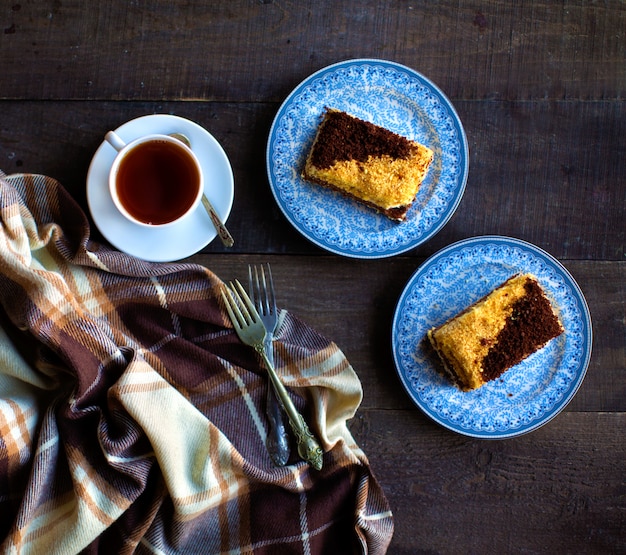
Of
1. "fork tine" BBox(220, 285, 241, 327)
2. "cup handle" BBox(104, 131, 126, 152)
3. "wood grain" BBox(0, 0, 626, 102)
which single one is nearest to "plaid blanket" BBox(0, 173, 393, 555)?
"fork tine" BBox(220, 285, 241, 327)

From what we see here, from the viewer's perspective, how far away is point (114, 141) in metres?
1.37

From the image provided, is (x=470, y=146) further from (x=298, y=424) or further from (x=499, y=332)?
(x=298, y=424)

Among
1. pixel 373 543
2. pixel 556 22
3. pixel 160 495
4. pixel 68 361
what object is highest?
pixel 556 22

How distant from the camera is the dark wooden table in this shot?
60.8 inches

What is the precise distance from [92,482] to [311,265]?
0.68 m

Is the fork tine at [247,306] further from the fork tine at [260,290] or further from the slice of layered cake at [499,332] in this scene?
the slice of layered cake at [499,332]

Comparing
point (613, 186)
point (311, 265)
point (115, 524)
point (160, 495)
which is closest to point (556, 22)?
point (613, 186)

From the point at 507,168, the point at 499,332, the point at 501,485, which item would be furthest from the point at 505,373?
the point at 507,168

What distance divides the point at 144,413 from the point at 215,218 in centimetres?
45

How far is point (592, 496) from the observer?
5.21 ft

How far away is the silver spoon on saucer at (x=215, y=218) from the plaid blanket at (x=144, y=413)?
Answer: 9 cm

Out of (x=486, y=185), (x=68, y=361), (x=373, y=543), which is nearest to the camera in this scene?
(x=68, y=361)

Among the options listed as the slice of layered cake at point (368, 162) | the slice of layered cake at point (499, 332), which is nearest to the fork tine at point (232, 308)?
the slice of layered cake at point (368, 162)

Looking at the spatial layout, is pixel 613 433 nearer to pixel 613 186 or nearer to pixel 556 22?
pixel 613 186
